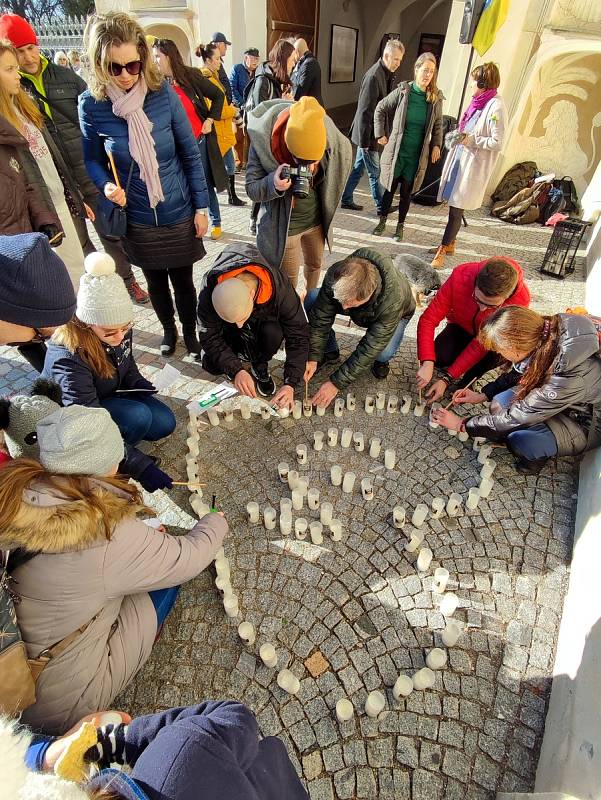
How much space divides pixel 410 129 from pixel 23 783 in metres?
7.48

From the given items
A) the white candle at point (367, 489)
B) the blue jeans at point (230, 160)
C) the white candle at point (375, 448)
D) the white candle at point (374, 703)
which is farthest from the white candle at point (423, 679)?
the blue jeans at point (230, 160)

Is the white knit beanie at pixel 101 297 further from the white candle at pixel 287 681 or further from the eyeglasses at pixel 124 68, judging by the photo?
the white candle at pixel 287 681

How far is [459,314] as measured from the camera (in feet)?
13.3

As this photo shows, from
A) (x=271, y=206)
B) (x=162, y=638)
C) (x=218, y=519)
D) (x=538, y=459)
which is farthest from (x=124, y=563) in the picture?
(x=271, y=206)

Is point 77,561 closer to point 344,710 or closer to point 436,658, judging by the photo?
point 344,710

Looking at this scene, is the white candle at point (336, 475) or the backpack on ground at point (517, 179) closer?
the white candle at point (336, 475)

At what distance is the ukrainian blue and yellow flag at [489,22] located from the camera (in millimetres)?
6293

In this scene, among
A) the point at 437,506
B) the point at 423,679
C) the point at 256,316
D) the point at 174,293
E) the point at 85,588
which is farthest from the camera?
the point at 174,293

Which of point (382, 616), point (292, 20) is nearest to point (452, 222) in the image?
point (382, 616)

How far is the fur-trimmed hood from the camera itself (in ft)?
5.29

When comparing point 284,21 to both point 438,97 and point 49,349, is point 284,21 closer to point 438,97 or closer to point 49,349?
point 438,97

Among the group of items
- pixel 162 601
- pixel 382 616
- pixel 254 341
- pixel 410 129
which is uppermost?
→ pixel 410 129

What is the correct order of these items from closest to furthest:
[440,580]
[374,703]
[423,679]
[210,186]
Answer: [374,703], [423,679], [440,580], [210,186]

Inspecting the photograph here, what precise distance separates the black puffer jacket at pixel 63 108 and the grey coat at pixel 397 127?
13.3 feet
